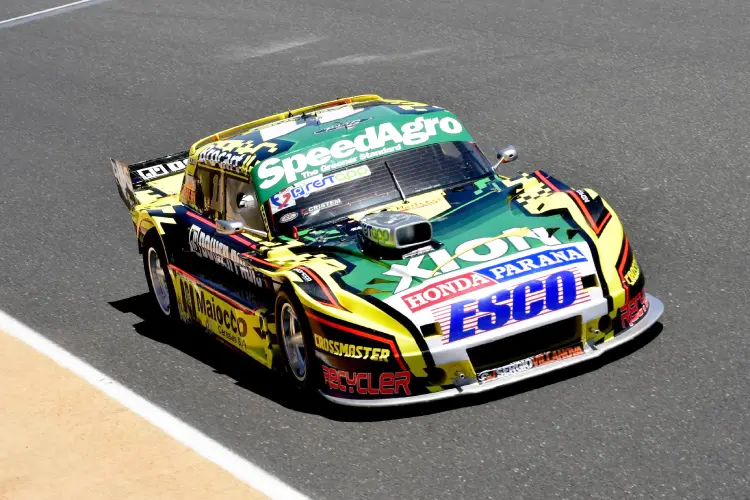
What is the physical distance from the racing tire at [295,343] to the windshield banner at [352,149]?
3.71 feet

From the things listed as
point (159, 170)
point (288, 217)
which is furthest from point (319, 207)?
point (159, 170)

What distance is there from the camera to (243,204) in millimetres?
9133

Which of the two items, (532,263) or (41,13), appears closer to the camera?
(532,263)

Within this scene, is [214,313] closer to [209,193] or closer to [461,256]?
[209,193]

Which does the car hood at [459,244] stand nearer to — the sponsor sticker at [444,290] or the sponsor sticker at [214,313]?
the sponsor sticker at [444,290]

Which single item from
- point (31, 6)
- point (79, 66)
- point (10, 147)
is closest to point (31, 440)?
point (10, 147)

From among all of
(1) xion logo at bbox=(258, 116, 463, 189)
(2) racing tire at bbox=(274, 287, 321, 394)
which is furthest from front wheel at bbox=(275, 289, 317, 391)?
(1) xion logo at bbox=(258, 116, 463, 189)

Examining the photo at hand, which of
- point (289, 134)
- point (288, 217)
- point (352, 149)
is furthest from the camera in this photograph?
point (289, 134)

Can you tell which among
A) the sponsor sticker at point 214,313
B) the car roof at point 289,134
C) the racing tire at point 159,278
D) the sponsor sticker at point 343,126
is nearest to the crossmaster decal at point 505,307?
the sponsor sticker at point 214,313

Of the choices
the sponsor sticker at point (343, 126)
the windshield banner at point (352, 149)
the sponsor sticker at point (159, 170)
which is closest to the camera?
the windshield banner at point (352, 149)

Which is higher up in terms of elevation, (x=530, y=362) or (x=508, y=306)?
(x=508, y=306)

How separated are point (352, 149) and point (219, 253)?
113 centimetres

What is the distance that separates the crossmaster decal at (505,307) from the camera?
736 centimetres

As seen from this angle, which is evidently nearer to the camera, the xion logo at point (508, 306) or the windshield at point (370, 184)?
the xion logo at point (508, 306)
